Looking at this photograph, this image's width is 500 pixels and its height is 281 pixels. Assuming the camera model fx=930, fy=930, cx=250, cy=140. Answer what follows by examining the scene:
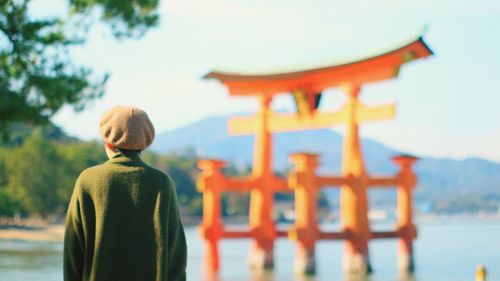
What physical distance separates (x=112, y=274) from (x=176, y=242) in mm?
228

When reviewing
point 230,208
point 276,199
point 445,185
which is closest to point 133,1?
point 230,208

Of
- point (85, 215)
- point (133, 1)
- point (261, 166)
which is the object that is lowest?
point (85, 215)

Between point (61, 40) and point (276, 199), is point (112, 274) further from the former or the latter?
point (276, 199)

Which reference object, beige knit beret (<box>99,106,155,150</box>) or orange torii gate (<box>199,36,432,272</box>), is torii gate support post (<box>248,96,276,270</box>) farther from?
beige knit beret (<box>99,106,155,150</box>)

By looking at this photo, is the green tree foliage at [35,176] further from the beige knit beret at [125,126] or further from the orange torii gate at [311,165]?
the beige knit beret at [125,126]

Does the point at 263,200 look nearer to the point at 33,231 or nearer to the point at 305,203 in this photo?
the point at 305,203

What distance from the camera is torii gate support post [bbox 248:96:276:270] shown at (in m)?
18.2

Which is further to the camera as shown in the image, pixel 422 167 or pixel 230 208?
pixel 422 167

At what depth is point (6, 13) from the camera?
396 inches

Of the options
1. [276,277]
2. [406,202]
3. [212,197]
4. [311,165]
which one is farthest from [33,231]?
[311,165]

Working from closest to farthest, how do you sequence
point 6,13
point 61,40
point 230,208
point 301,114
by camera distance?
1. point 6,13
2. point 61,40
3. point 301,114
4. point 230,208

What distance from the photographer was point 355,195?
1738 cm

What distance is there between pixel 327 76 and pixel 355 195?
2306 mm

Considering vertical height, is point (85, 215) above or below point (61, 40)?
below
